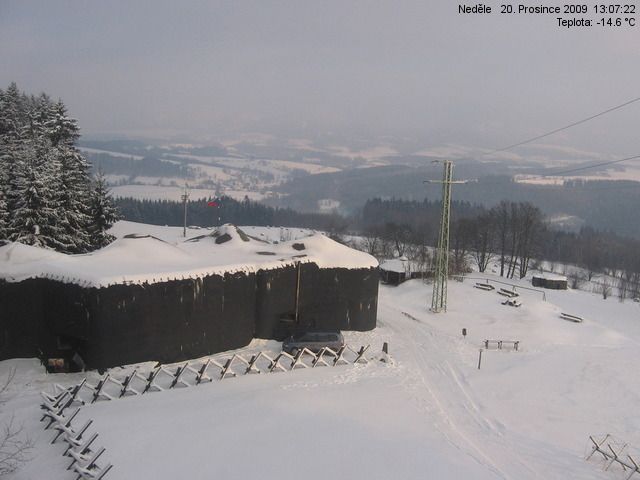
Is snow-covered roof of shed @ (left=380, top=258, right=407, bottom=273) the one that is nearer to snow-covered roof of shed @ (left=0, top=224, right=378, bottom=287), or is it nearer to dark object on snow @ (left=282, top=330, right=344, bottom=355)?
snow-covered roof of shed @ (left=0, top=224, right=378, bottom=287)

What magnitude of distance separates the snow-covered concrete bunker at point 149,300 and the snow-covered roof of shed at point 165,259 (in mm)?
44

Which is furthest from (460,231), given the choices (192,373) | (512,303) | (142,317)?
(142,317)

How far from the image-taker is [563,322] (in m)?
32.5

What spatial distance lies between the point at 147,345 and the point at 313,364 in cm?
650

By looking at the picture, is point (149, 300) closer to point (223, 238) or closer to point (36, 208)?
point (223, 238)

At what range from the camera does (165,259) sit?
2009 cm

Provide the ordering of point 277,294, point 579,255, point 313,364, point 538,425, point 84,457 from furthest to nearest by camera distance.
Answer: point 579,255, point 277,294, point 313,364, point 538,425, point 84,457

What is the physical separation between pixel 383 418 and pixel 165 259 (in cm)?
1124

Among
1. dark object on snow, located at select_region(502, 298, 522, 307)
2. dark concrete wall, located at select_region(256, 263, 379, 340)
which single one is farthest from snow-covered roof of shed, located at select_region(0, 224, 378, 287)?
dark object on snow, located at select_region(502, 298, 522, 307)

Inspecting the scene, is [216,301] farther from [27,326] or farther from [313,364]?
[27,326]

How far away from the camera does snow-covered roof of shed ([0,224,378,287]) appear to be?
694 inches

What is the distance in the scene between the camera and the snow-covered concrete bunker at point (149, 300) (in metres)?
17.0

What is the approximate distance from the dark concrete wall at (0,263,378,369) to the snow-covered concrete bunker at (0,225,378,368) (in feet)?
0.12

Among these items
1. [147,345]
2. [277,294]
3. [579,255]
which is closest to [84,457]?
[147,345]
